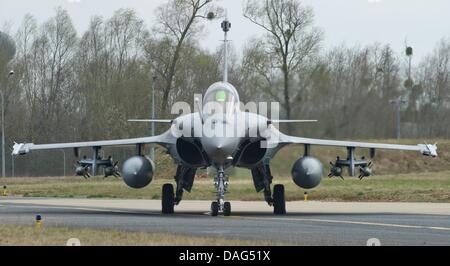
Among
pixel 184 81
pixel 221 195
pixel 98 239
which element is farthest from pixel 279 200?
pixel 184 81

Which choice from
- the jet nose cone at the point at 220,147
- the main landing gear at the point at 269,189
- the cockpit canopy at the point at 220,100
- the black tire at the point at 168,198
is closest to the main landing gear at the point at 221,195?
the jet nose cone at the point at 220,147

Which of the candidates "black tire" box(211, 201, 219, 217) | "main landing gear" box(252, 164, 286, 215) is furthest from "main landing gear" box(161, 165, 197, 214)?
"black tire" box(211, 201, 219, 217)

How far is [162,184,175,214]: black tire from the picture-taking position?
2464 cm

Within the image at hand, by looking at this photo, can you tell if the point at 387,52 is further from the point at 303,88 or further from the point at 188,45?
the point at 188,45

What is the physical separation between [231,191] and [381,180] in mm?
8624

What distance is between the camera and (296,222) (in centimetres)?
2044

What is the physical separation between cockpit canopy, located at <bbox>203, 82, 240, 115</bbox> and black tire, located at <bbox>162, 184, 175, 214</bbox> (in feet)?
9.85

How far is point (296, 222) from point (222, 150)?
252cm

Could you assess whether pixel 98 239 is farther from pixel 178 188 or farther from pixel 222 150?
pixel 178 188

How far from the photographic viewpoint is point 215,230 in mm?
17703

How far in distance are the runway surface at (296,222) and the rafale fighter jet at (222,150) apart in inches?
34.3
